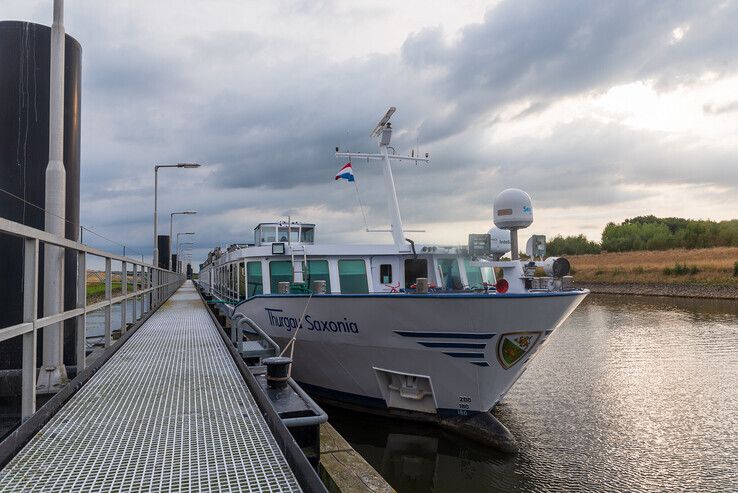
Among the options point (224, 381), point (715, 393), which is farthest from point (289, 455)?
point (715, 393)

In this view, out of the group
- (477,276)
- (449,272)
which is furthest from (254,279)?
(477,276)

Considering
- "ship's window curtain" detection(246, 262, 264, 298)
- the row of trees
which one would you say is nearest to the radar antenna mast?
"ship's window curtain" detection(246, 262, 264, 298)

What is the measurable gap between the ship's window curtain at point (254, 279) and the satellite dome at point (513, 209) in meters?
5.89

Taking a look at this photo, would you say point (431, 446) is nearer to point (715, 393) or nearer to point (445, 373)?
point (445, 373)

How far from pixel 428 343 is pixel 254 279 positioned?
5708 millimetres

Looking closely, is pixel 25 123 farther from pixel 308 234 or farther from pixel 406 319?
pixel 308 234

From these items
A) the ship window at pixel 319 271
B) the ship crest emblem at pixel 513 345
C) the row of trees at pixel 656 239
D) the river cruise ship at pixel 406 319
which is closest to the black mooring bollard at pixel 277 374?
the river cruise ship at pixel 406 319

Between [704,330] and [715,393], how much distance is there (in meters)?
12.5

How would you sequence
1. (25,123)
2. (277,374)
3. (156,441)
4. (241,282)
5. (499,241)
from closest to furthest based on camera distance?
(156,441) → (277,374) → (25,123) → (499,241) → (241,282)

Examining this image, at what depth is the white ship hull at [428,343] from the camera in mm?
8133

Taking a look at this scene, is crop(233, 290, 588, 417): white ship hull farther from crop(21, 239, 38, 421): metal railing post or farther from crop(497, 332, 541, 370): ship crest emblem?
crop(21, 239, 38, 421): metal railing post

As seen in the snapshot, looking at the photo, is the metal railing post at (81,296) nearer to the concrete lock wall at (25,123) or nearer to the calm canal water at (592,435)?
the concrete lock wall at (25,123)

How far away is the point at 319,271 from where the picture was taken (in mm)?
11633

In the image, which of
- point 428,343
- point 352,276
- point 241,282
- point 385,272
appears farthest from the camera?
point 241,282
